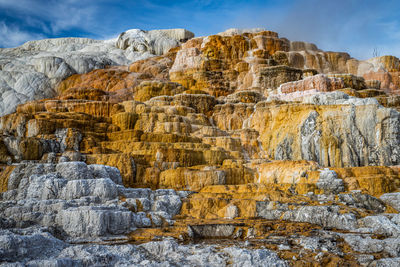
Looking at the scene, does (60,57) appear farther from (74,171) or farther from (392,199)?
(392,199)

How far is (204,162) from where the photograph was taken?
16891 mm

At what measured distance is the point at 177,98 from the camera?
25.6 m

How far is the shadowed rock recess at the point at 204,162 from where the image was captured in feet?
25.7

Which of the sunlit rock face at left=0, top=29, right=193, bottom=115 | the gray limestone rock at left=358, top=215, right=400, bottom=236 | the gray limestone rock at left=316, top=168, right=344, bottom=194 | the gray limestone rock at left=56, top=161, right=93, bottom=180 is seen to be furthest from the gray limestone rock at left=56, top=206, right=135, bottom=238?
the sunlit rock face at left=0, top=29, right=193, bottom=115

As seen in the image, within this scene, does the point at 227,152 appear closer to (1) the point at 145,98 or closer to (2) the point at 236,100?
(2) the point at 236,100

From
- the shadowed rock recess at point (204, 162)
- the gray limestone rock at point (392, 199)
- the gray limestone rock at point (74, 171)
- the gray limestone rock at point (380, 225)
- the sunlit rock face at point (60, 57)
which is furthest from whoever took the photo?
the sunlit rock face at point (60, 57)

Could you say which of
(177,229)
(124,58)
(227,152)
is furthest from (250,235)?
(124,58)

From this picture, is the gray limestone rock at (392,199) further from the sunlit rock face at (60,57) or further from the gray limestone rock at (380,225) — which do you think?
the sunlit rock face at (60,57)

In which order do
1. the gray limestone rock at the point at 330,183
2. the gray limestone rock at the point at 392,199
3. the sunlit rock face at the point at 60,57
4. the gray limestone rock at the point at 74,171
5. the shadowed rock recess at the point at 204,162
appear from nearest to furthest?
1. the shadowed rock recess at the point at 204,162
2. the gray limestone rock at the point at 392,199
3. the gray limestone rock at the point at 74,171
4. the gray limestone rock at the point at 330,183
5. the sunlit rock face at the point at 60,57

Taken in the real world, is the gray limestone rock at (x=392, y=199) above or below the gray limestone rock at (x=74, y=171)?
below

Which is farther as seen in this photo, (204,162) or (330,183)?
(204,162)

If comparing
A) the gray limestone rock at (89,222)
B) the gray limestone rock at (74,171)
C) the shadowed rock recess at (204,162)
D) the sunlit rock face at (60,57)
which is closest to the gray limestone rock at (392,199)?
the shadowed rock recess at (204,162)

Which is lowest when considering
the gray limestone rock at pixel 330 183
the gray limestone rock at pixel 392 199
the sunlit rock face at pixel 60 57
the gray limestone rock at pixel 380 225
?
the gray limestone rock at pixel 380 225

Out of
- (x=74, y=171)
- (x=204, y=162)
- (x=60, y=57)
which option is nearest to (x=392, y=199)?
(x=204, y=162)
